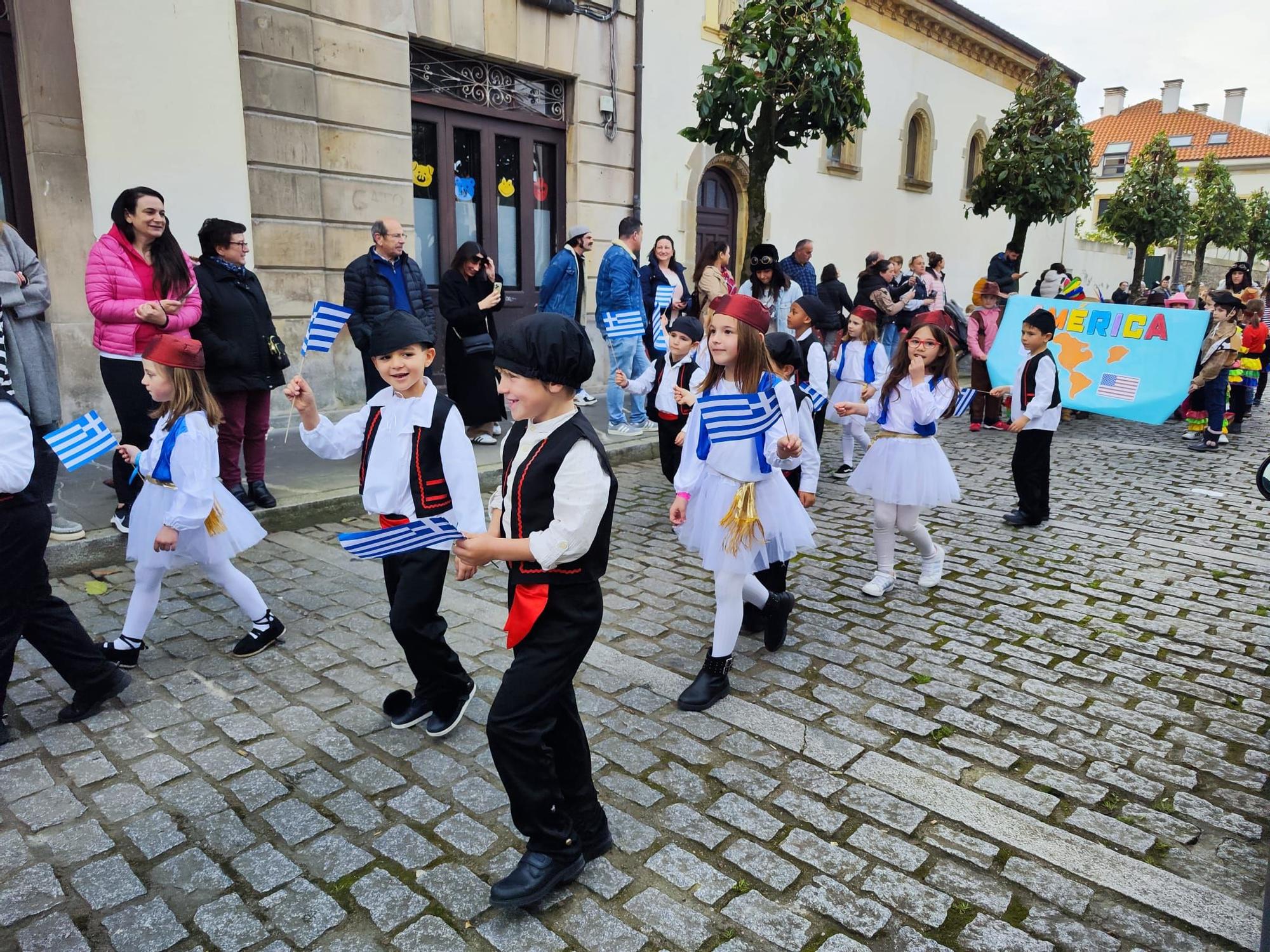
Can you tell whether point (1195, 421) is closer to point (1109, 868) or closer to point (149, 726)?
point (1109, 868)

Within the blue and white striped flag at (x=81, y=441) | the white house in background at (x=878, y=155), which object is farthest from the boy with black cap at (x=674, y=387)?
the white house in background at (x=878, y=155)

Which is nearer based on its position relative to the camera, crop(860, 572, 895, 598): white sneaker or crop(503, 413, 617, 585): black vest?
crop(503, 413, 617, 585): black vest

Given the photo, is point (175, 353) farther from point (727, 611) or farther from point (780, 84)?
point (780, 84)

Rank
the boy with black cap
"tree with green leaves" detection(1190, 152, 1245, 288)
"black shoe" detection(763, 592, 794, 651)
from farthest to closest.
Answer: "tree with green leaves" detection(1190, 152, 1245, 288), the boy with black cap, "black shoe" detection(763, 592, 794, 651)

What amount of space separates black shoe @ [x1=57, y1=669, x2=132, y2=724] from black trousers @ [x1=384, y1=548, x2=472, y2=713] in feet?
4.24

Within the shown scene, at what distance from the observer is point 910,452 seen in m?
5.45

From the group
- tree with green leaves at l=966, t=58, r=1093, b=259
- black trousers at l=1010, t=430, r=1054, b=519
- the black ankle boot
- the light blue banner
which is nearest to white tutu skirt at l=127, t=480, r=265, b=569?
the black ankle boot

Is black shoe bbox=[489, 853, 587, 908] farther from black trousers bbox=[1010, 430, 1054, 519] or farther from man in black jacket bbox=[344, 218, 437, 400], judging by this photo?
black trousers bbox=[1010, 430, 1054, 519]

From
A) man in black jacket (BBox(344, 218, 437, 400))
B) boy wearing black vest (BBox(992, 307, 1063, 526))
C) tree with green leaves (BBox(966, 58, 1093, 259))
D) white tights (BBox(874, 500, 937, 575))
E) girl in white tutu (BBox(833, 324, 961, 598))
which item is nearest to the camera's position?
girl in white tutu (BBox(833, 324, 961, 598))

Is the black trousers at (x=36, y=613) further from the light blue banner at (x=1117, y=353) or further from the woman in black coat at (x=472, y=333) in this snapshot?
the light blue banner at (x=1117, y=353)

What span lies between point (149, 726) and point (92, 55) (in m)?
6.23

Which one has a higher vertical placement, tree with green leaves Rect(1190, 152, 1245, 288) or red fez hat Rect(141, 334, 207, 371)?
tree with green leaves Rect(1190, 152, 1245, 288)

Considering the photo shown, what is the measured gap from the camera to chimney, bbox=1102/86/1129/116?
200 feet

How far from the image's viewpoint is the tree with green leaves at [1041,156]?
15984 mm
